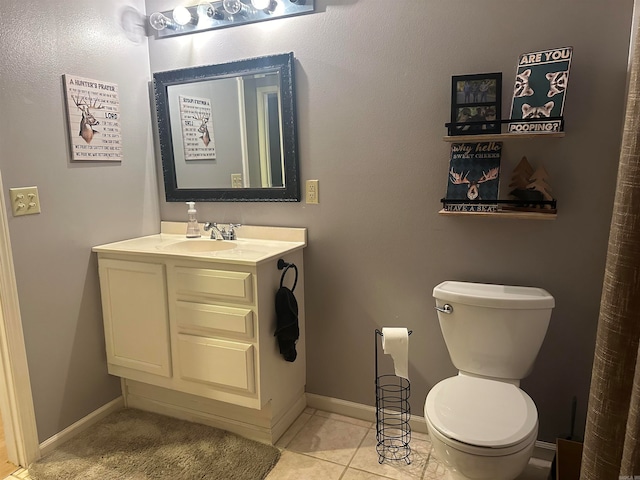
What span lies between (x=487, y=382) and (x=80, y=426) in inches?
77.1

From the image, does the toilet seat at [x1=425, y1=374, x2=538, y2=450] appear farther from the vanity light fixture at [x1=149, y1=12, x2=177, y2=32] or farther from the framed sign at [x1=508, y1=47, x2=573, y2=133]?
the vanity light fixture at [x1=149, y1=12, x2=177, y2=32]

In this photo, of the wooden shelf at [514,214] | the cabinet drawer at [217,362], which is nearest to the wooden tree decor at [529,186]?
the wooden shelf at [514,214]

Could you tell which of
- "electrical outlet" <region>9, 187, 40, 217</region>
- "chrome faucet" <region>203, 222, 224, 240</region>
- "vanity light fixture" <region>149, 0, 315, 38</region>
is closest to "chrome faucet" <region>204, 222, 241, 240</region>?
"chrome faucet" <region>203, 222, 224, 240</region>

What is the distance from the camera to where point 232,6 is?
2.19 m

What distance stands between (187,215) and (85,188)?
564 mm

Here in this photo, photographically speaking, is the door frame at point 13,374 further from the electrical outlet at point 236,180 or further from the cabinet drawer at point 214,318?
the electrical outlet at point 236,180

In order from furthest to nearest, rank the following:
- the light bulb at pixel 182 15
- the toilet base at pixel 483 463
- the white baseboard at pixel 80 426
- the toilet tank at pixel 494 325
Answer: the light bulb at pixel 182 15 → the white baseboard at pixel 80 426 → the toilet tank at pixel 494 325 → the toilet base at pixel 483 463

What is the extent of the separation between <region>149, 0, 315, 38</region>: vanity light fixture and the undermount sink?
112 centimetres

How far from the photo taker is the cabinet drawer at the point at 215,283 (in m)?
1.93

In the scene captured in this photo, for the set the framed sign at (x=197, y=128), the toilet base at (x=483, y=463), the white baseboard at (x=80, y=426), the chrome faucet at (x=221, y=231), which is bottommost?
the white baseboard at (x=80, y=426)

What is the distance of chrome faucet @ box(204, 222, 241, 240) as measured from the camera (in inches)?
93.8

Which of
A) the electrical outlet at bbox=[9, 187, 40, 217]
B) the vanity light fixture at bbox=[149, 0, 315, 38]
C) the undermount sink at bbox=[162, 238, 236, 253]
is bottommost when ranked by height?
the undermount sink at bbox=[162, 238, 236, 253]

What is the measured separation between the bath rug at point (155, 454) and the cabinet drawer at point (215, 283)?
0.72 metres

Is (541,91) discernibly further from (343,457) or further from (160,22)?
(160,22)
